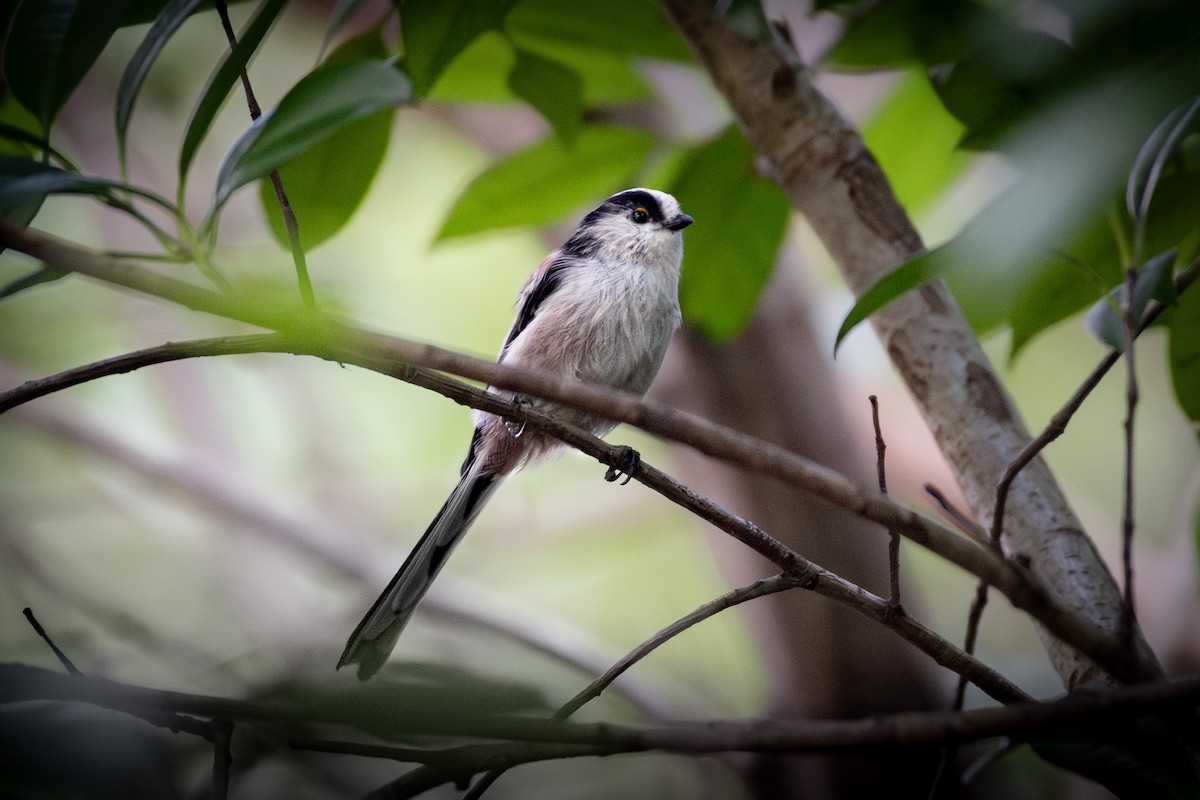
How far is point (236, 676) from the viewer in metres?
1.23

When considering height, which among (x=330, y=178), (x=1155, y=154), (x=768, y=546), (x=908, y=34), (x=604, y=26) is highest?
(x=604, y=26)

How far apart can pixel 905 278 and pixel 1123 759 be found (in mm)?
628

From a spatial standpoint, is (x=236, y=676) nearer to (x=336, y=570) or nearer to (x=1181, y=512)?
(x=336, y=570)

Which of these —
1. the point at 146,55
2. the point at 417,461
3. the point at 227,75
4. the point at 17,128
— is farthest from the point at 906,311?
the point at 417,461

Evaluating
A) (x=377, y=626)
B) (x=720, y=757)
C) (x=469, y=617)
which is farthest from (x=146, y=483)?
(x=720, y=757)

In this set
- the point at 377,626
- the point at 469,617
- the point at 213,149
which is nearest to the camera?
the point at 377,626

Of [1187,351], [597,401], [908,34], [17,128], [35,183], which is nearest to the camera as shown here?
[597,401]

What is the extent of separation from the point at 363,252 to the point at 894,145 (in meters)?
2.59

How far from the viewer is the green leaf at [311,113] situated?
109 cm

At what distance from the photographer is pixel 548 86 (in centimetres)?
169

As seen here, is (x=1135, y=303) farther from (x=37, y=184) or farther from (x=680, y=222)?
(x=37, y=184)

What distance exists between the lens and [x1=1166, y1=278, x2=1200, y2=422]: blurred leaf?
4.62 feet

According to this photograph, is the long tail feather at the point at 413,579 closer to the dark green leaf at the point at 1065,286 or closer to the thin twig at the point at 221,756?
the thin twig at the point at 221,756

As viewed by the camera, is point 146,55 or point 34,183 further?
point 146,55
